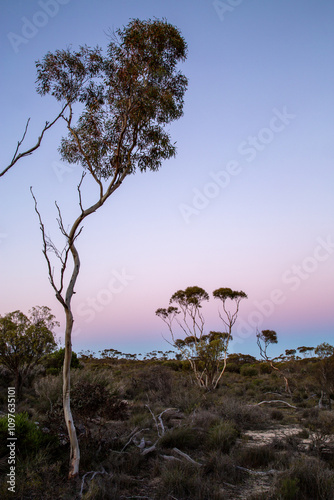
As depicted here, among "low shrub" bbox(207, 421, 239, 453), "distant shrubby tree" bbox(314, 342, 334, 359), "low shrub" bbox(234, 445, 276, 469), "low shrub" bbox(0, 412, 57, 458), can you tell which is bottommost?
"low shrub" bbox(234, 445, 276, 469)

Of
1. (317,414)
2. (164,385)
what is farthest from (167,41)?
(164,385)

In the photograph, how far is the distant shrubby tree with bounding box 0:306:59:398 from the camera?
48.4 feet

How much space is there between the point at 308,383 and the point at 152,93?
716 inches

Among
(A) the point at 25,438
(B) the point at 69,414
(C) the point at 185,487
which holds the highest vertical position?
(B) the point at 69,414

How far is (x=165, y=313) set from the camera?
2373cm

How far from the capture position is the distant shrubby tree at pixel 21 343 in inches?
580

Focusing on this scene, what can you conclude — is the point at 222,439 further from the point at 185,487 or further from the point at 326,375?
the point at 326,375

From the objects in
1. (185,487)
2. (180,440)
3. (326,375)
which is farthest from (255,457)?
(326,375)

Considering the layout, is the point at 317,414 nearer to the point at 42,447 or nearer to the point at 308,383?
the point at 308,383

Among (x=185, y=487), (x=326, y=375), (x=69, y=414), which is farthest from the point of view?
(x=326, y=375)

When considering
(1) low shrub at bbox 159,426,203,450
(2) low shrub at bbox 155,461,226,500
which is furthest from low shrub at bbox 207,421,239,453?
(2) low shrub at bbox 155,461,226,500

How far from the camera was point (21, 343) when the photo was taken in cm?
1495

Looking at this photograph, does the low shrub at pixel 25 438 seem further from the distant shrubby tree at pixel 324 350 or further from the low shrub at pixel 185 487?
the distant shrubby tree at pixel 324 350

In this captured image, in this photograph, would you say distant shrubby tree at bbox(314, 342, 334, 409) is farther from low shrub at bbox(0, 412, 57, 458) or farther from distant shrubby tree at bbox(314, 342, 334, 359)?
low shrub at bbox(0, 412, 57, 458)
